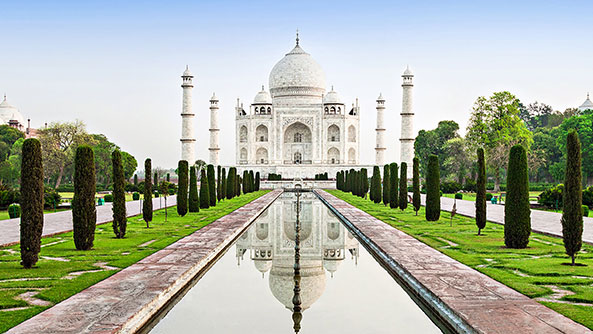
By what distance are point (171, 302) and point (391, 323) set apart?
2125mm

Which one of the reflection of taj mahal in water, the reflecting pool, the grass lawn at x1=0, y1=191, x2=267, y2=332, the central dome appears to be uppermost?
the central dome

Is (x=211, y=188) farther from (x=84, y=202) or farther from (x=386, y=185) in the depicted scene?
(x=84, y=202)

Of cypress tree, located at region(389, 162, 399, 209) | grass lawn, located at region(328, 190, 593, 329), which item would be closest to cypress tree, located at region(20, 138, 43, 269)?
grass lawn, located at region(328, 190, 593, 329)

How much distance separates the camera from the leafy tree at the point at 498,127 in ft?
90.3

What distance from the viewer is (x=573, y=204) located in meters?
6.95

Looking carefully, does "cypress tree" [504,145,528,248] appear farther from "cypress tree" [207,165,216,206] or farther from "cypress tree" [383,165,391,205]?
"cypress tree" [207,165,216,206]

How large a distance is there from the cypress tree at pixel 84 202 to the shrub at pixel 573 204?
21.1ft

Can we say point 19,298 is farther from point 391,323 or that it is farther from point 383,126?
point 383,126

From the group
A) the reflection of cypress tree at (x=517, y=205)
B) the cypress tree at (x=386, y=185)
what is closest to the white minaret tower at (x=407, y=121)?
the cypress tree at (x=386, y=185)

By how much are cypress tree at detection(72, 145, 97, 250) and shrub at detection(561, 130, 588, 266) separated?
6.43m

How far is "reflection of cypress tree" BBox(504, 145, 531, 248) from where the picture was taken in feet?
26.8

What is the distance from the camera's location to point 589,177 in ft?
109

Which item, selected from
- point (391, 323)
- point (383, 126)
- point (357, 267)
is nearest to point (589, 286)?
point (391, 323)

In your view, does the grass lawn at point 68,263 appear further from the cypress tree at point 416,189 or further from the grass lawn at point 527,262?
the cypress tree at point 416,189
